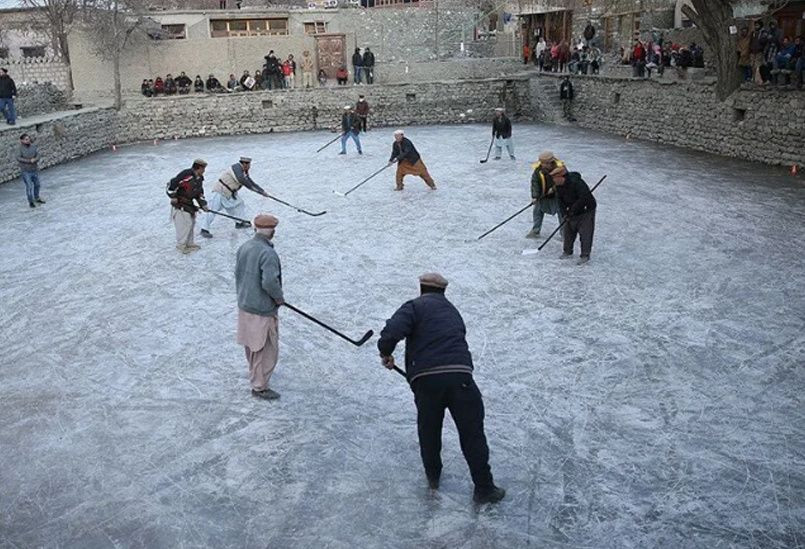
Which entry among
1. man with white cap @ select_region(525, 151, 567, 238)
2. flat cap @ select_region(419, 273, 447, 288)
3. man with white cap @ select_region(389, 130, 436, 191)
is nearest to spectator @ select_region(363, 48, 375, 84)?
man with white cap @ select_region(389, 130, 436, 191)

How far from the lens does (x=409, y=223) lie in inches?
483

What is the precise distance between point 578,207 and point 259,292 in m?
5.09

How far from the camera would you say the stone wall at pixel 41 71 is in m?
25.8

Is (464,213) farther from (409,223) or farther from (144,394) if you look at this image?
(144,394)

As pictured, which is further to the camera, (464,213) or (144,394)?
(464,213)

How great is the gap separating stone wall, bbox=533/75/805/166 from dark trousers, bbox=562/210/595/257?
28.1 feet

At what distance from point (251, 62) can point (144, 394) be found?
22.5 metres

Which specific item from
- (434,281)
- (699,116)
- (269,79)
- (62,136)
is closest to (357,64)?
(269,79)

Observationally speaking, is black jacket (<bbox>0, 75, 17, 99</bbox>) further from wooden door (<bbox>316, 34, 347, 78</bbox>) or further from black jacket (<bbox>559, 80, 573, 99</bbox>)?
black jacket (<bbox>559, 80, 573, 99</bbox>)

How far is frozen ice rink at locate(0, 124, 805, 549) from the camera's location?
4812 mm

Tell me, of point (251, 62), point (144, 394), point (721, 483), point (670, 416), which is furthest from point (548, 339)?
point (251, 62)

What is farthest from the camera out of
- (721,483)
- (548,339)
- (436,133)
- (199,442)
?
(436,133)

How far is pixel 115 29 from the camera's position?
79.9 feet

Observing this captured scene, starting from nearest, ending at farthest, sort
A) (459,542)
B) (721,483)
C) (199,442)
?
(459,542) → (721,483) → (199,442)
